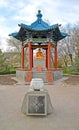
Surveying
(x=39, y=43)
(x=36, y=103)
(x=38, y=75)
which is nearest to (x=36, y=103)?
(x=36, y=103)

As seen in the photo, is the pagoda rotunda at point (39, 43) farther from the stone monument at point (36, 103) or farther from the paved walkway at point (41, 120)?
the stone monument at point (36, 103)

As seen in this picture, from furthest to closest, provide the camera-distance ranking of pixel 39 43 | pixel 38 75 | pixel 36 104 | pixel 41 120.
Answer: pixel 39 43, pixel 38 75, pixel 36 104, pixel 41 120

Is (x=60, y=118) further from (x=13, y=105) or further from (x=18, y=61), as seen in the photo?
(x=18, y=61)

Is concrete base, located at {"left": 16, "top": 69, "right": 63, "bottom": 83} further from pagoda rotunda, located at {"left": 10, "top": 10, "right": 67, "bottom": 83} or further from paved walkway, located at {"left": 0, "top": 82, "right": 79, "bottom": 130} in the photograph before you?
paved walkway, located at {"left": 0, "top": 82, "right": 79, "bottom": 130}

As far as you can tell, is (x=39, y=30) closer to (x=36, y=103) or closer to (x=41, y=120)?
(x=36, y=103)

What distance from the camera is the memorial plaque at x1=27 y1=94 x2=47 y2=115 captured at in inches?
221

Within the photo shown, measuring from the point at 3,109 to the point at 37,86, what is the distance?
1.36 meters

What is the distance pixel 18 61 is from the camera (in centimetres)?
4428

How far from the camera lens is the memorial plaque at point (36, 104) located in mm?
5605

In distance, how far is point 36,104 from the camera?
561 cm

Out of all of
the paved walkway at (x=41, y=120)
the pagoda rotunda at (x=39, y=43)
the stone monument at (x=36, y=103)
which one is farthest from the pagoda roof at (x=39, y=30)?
the stone monument at (x=36, y=103)

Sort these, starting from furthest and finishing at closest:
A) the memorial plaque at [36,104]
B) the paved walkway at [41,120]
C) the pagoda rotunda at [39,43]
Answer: the pagoda rotunda at [39,43] → the memorial plaque at [36,104] → the paved walkway at [41,120]

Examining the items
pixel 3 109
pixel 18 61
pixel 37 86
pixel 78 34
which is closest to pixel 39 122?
pixel 37 86

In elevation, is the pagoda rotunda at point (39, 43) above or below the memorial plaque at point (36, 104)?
above
